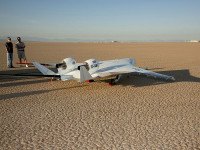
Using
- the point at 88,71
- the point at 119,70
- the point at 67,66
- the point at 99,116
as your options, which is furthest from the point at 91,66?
the point at 99,116

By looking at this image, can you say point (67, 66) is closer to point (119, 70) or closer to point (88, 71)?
point (88, 71)

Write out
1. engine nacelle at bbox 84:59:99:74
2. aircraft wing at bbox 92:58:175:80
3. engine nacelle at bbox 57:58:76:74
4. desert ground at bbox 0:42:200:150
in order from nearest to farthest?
desert ground at bbox 0:42:200:150, aircraft wing at bbox 92:58:175:80, engine nacelle at bbox 84:59:99:74, engine nacelle at bbox 57:58:76:74

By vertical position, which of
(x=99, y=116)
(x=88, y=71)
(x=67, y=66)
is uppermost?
(x=67, y=66)

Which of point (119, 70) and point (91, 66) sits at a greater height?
point (91, 66)

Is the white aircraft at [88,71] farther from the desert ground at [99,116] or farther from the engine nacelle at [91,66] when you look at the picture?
the desert ground at [99,116]

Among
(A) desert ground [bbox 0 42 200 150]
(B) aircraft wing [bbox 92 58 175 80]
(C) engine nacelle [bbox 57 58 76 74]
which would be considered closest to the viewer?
(A) desert ground [bbox 0 42 200 150]

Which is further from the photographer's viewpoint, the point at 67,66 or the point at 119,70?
the point at 67,66

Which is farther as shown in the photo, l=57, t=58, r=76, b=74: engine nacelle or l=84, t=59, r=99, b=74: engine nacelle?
l=57, t=58, r=76, b=74: engine nacelle

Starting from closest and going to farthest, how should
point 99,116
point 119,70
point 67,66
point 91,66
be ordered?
point 99,116 < point 119,70 < point 91,66 < point 67,66

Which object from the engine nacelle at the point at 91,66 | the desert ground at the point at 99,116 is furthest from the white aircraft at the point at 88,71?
the desert ground at the point at 99,116

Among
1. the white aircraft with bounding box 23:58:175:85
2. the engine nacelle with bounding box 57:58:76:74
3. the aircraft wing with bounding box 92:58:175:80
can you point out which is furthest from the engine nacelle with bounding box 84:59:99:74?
the engine nacelle with bounding box 57:58:76:74

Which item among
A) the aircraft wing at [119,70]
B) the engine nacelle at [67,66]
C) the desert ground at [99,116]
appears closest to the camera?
the desert ground at [99,116]

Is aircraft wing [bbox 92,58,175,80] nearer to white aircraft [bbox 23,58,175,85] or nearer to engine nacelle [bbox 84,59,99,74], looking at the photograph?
white aircraft [bbox 23,58,175,85]

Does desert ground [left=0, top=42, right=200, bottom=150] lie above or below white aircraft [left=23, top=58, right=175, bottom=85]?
below
